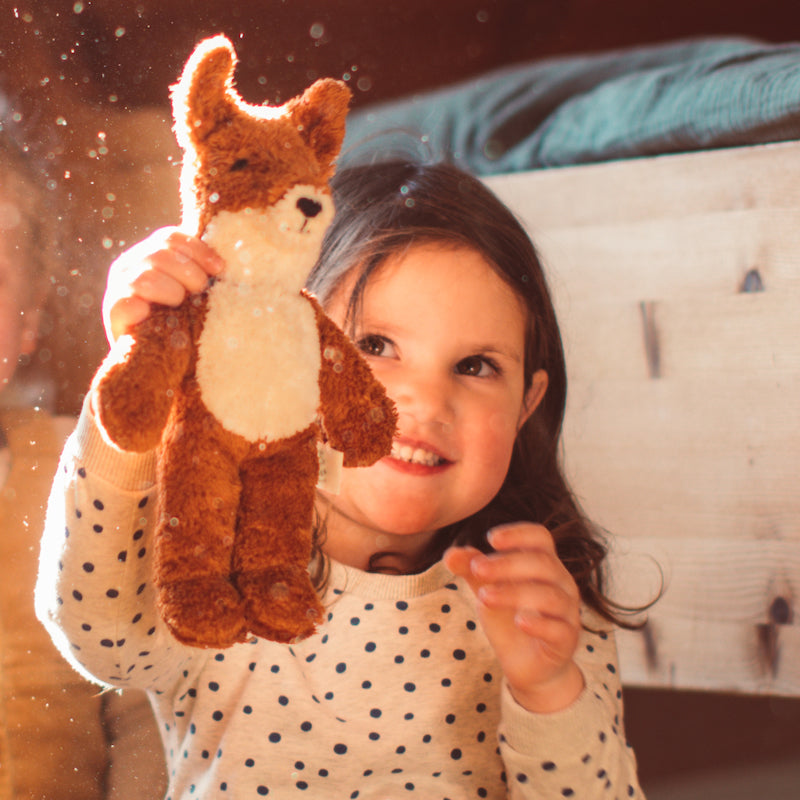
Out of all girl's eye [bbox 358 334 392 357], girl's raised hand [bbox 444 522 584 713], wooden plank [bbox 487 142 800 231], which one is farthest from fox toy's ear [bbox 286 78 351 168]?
wooden plank [bbox 487 142 800 231]

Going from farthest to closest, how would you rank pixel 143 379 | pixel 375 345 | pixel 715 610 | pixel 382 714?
pixel 715 610
pixel 382 714
pixel 375 345
pixel 143 379

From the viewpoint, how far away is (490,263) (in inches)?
16.4

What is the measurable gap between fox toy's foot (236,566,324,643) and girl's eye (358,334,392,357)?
13cm

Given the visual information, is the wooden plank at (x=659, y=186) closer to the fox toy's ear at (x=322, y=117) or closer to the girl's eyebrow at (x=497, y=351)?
the girl's eyebrow at (x=497, y=351)

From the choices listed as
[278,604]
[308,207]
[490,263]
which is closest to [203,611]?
[278,604]

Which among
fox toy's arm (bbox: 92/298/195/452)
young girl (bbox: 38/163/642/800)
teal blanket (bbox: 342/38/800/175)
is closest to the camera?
fox toy's arm (bbox: 92/298/195/452)

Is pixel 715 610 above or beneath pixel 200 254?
beneath

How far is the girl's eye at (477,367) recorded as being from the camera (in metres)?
0.36

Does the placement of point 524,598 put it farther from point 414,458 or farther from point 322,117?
point 322,117

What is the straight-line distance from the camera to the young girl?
1.03 ft

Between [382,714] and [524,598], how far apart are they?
16cm

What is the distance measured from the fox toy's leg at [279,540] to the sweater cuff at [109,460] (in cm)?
6

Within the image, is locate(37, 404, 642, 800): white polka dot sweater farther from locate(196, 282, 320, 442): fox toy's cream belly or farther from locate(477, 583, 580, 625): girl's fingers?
locate(196, 282, 320, 442): fox toy's cream belly

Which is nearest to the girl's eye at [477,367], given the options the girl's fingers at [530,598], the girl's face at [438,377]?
the girl's face at [438,377]
